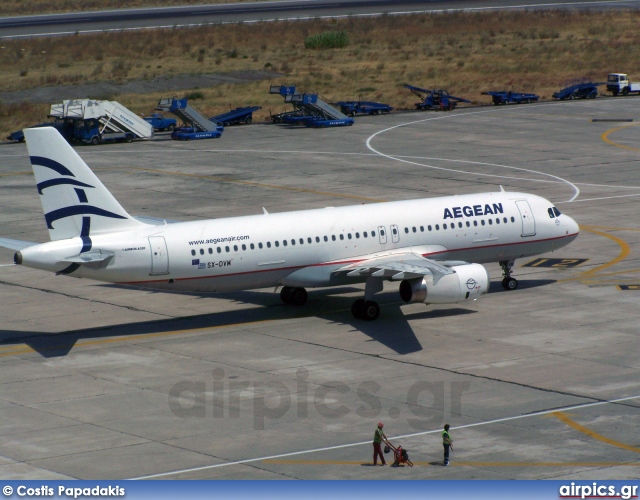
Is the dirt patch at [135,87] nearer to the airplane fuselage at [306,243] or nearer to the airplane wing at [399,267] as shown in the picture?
the airplane fuselage at [306,243]

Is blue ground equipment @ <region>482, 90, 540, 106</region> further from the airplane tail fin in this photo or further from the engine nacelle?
the airplane tail fin

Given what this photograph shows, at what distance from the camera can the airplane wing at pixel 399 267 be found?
→ 4366cm

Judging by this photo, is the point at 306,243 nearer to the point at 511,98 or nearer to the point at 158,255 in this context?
Result: the point at 158,255

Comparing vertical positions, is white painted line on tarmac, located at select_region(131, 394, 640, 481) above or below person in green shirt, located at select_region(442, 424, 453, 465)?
below

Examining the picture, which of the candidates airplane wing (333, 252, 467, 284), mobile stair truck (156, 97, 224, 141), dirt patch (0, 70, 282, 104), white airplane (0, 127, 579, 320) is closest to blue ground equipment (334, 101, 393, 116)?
mobile stair truck (156, 97, 224, 141)

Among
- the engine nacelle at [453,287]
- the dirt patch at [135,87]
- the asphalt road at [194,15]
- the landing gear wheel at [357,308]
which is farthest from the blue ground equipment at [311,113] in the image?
the asphalt road at [194,15]

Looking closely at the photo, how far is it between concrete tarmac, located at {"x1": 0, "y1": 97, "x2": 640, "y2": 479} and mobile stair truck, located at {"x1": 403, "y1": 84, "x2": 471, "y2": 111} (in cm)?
4134

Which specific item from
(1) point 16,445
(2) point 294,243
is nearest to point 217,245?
(2) point 294,243

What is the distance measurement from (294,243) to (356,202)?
76.8 feet

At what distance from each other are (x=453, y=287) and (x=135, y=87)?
84.4m

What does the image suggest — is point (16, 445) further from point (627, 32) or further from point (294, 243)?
point (627, 32)

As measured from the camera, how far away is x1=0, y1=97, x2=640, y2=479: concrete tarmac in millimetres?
30500

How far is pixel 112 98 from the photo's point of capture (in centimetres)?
11669

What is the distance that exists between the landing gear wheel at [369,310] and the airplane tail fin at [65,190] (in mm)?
10790
